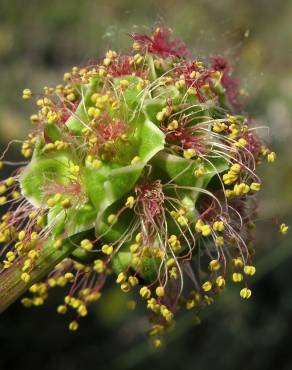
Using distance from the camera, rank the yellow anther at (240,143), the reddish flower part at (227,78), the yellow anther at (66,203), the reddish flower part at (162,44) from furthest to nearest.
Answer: the reddish flower part at (227,78) → the reddish flower part at (162,44) → the yellow anther at (240,143) → the yellow anther at (66,203)

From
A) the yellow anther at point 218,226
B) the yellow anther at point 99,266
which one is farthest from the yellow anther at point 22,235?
the yellow anther at point 218,226

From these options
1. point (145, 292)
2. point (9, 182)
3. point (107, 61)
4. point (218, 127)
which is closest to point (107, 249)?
point (145, 292)

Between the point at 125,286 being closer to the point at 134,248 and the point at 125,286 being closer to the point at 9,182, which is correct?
the point at 134,248

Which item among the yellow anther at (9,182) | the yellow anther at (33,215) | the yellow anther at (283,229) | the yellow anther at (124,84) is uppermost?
the yellow anther at (124,84)

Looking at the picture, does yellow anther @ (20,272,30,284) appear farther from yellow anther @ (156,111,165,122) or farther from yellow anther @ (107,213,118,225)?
yellow anther @ (156,111,165,122)

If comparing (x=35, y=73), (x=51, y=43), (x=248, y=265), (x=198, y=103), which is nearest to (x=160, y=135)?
(x=198, y=103)

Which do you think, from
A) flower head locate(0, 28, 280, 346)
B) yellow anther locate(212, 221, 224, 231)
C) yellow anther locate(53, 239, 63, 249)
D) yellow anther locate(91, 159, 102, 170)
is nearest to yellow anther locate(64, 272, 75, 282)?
flower head locate(0, 28, 280, 346)

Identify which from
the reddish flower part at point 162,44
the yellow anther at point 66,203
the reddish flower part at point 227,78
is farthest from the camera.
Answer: the reddish flower part at point 227,78

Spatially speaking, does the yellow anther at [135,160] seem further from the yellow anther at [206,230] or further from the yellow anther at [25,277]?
the yellow anther at [25,277]
